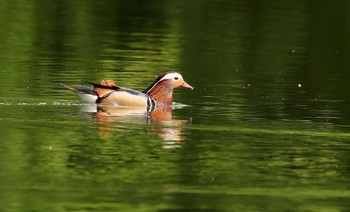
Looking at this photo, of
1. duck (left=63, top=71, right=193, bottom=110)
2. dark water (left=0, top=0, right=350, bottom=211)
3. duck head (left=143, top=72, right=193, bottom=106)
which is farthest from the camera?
duck head (left=143, top=72, right=193, bottom=106)

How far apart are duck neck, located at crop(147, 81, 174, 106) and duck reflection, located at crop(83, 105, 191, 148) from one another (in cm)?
23

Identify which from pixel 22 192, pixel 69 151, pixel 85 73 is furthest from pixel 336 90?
pixel 22 192

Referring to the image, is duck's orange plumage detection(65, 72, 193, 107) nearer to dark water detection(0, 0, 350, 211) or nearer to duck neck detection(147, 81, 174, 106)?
duck neck detection(147, 81, 174, 106)

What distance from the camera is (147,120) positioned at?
18656mm

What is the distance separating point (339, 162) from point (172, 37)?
18.5m

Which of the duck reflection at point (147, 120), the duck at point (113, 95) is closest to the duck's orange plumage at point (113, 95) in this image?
the duck at point (113, 95)

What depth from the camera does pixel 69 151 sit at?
618 inches

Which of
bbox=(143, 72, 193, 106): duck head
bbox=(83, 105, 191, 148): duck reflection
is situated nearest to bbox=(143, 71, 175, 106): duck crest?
bbox=(143, 72, 193, 106): duck head

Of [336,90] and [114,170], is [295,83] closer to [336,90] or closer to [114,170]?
[336,90]

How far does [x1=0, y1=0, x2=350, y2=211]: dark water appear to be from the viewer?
13.6m

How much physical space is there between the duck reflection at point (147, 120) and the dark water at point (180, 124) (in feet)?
0.13

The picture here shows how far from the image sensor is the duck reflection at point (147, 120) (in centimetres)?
1719

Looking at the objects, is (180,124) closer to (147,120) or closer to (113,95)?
(147,120)

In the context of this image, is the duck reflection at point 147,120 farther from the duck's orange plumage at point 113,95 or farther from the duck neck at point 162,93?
the duck neck at point 162,93
